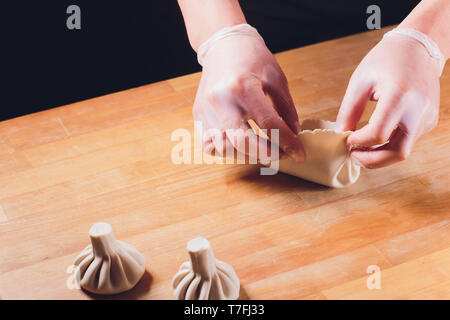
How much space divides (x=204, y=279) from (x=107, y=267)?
159 millimetres

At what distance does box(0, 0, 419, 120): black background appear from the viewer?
1.44 meters

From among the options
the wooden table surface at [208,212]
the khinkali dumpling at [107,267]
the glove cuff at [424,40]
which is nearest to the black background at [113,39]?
the wooden table surface at [208,212]

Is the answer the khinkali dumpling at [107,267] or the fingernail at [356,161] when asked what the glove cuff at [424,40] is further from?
the khinkali dumpling at [107,267]

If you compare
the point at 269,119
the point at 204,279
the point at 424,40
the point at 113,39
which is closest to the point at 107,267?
the point at 204,279

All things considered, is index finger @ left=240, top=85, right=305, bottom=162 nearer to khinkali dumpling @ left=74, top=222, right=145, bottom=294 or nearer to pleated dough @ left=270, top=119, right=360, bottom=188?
pleated dough @ left=270, top=119, right=360, bottom=188

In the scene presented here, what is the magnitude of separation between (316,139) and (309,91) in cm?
35

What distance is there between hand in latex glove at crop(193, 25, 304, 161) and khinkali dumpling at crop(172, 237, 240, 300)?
276 millimetres

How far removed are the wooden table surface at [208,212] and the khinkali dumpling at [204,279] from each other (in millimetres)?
34

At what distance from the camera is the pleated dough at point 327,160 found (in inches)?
37.4

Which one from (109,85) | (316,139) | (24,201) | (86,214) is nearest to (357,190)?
(316,139)

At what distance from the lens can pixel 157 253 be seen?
88cm

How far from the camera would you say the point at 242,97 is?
958mm

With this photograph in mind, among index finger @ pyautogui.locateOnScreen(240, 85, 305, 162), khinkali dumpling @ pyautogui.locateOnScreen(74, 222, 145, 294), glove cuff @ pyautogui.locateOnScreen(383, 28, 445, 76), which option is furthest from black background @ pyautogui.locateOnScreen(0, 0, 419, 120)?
khinkali dumpling @ pyautogui.locateOnScreen(74, 222, 145, 294)

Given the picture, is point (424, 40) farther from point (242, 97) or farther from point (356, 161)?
point (242, 97)
